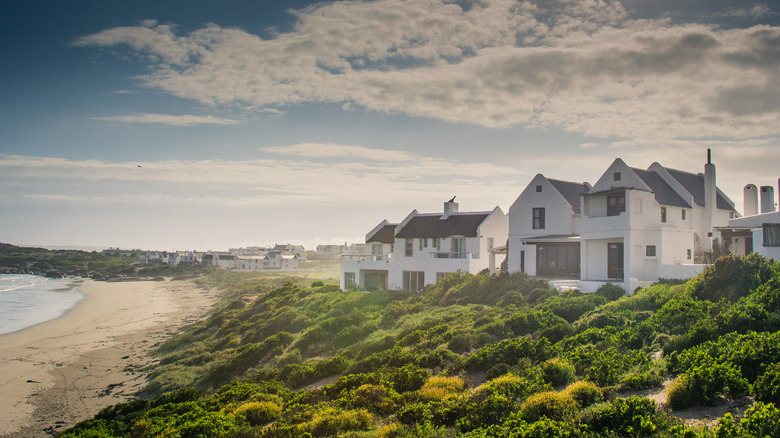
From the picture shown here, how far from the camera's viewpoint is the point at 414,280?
41.7m

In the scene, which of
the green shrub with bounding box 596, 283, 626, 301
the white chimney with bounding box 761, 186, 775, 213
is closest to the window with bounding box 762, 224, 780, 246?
the green shrub with bounding box 596, 283, 626, 301

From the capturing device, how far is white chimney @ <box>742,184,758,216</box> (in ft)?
111

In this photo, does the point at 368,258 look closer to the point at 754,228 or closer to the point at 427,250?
the point at 427,250

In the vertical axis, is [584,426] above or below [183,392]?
above

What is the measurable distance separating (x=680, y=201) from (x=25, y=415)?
122 ft

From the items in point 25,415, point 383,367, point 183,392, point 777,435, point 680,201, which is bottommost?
point 25,415

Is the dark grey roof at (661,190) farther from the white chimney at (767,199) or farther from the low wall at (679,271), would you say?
the white chimney at (767,199)

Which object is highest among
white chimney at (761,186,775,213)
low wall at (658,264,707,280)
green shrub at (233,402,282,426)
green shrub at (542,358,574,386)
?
white chimney at (761,186,775,213)

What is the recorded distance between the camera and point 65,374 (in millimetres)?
29562

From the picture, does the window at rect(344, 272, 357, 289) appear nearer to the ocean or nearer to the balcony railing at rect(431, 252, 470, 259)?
the balcony railing at rect(431, 252, 470, 259)

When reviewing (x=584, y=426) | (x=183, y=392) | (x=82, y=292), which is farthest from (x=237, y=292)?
(x=584, y=426)

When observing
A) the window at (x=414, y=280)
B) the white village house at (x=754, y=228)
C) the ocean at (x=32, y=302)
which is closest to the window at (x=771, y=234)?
the white village house at (x=754, y=228)

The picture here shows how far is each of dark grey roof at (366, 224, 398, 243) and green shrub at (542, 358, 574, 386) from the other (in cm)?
3247

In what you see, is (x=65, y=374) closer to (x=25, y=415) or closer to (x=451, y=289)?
(x=25, y=415)
